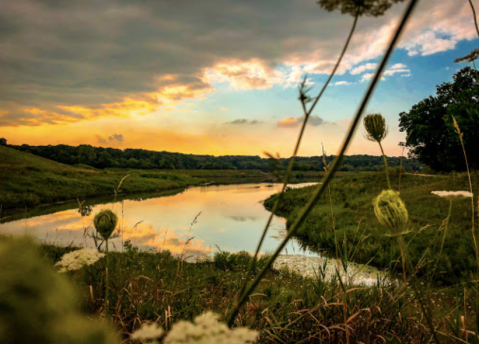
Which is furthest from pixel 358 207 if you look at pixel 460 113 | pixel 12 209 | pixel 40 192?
pixel 40 192

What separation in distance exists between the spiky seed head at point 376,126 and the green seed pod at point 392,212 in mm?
684

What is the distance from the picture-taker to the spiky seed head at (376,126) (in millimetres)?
1689

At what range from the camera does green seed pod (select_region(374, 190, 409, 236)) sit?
108 centimetres

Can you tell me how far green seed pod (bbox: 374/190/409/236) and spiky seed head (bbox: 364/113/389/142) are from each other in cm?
68

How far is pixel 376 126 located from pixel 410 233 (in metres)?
12.4

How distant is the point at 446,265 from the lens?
929cm

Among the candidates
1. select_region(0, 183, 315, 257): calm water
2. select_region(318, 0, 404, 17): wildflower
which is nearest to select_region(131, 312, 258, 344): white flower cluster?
select_region(318, 0, 404, 17): wildflower

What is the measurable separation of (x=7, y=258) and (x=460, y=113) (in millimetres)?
34405

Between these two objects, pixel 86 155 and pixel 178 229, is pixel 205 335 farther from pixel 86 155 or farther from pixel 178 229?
pixel 86 155

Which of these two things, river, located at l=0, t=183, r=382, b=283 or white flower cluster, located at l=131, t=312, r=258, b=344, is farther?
river, located at l=0, t=183, r=382, b=283

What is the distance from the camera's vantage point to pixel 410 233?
1217 cm

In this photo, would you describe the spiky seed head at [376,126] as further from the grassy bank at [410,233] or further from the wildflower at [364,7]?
the grassy bank at [410,233]

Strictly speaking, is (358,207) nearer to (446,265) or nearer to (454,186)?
(454,186)

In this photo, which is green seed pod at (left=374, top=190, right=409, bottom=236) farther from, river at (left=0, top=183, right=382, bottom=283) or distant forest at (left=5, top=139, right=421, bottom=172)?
distant forest at (left=5, top=139, right=421, bottom=172)
